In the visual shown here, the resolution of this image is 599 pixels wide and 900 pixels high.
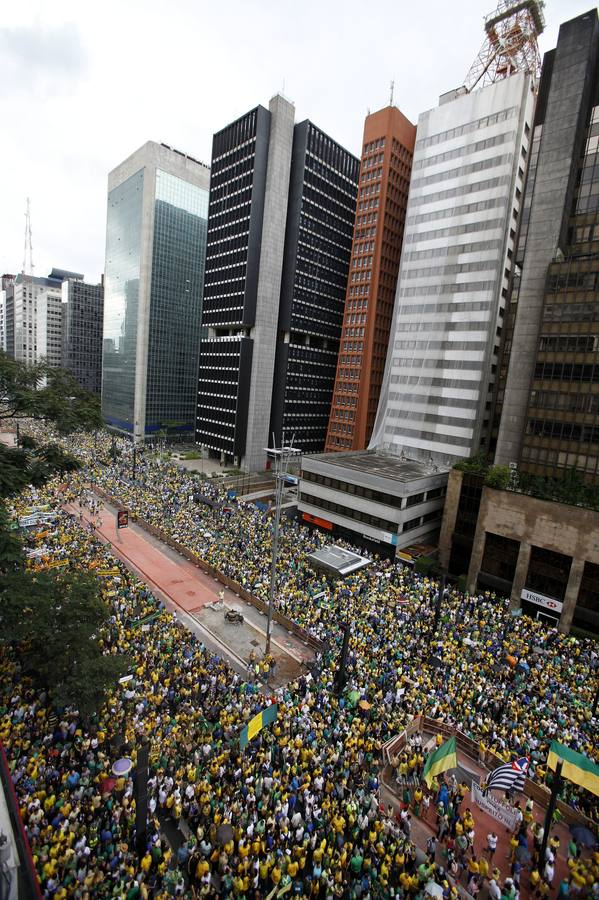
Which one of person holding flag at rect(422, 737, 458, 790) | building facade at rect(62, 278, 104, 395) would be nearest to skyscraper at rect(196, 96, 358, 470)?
person holding flag at rect(422, 737, 458, 790)

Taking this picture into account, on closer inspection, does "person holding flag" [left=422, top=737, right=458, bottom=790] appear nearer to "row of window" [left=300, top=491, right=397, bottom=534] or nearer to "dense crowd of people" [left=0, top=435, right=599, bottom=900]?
"dense crowd of people" [left=0, top=435, right=599, bottom=900]

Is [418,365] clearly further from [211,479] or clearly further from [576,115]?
[211,479]

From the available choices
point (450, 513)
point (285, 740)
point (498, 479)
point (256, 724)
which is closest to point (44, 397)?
point (256, 724)

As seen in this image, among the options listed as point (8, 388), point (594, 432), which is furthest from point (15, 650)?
point (594, 432)

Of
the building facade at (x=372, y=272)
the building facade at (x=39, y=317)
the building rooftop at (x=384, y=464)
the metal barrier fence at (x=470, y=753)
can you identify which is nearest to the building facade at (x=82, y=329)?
the building facade at (x=39, y=317)

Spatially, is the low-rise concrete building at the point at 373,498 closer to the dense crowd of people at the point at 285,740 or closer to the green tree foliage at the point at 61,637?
the dense crowd of people at the point at 285,740
